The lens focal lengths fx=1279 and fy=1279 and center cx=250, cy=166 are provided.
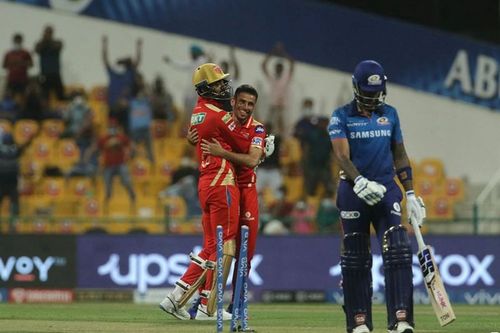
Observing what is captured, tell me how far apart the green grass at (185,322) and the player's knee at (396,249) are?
1.36 metres

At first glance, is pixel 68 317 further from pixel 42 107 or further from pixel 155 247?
pixel 42 107

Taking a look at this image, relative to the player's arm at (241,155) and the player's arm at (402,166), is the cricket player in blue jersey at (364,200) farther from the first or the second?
the player's arm at (241,155)

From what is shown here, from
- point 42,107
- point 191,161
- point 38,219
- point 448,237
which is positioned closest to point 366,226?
point 448,237

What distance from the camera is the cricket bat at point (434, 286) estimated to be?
30.7ft

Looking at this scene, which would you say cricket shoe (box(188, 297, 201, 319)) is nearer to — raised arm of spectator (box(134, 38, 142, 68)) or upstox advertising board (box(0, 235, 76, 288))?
upstox advertising board (box(0, 235, 76, 288))

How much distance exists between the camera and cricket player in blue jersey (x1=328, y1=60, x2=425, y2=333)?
31.0 feet

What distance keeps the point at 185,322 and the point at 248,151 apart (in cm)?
166

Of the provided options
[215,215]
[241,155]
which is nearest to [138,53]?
[215,215]

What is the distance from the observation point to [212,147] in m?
11.3

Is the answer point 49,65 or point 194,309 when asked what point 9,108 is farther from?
point 194,309

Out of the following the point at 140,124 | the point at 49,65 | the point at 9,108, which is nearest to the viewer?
the point at 140,124

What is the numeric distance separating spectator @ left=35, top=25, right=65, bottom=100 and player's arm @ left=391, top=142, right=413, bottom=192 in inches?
622

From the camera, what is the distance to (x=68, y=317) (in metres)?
13.2

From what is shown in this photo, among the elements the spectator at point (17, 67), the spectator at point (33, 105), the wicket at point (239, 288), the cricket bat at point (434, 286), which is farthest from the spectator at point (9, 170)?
the cricket bat at point (434, 286)
